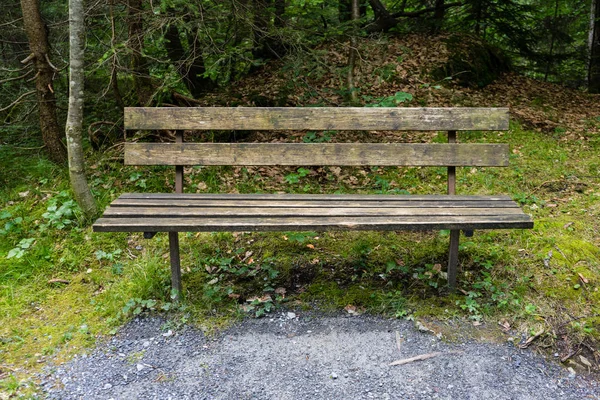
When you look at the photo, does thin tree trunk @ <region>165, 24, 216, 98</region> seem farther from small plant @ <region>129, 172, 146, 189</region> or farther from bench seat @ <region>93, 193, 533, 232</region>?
bench seat @ <region>93, 193, 533, 232</region>

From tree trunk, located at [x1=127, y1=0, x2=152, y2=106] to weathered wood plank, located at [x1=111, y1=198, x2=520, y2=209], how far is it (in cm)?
179

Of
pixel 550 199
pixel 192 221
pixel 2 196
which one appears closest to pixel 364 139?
pixel 550 199

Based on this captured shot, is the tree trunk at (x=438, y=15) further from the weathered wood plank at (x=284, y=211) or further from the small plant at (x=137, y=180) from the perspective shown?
the weathered wood plank at (x=284, y=211)

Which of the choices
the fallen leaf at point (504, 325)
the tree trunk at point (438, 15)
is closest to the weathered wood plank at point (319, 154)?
the fallen leaf at point (504, 325)

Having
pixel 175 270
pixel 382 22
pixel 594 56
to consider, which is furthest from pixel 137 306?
pixel 594 56

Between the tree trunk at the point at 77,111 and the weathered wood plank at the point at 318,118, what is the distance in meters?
0.82

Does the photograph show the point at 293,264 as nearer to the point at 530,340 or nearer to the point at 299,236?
the point at 299,236

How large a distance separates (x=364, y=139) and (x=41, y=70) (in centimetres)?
352

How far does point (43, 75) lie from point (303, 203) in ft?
10.5

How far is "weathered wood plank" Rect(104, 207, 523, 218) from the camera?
287cm

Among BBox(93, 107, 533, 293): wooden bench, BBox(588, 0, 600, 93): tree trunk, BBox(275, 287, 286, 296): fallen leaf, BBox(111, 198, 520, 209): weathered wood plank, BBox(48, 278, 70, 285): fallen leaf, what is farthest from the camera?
BBox(588, 0, 600, 93): tree trunk

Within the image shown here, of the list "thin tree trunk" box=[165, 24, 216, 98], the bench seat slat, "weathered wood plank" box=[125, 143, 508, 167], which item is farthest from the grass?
"thin tree trunk" box=[165, 24, 216, 98]

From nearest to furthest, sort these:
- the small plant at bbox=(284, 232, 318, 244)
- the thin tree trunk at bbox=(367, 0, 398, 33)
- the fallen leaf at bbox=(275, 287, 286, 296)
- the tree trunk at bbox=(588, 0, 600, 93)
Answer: the fallen leaf at bbox=(275, 287, 286, 296)
the small plant at bbox=(284, 232, 318, 244)
the thin tree trunk at bbox=(367, 0, 398, 33)
the tree trunk at bbox=(588, 0, 600, 93)

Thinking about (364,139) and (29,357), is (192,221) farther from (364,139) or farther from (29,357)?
(364,139)
